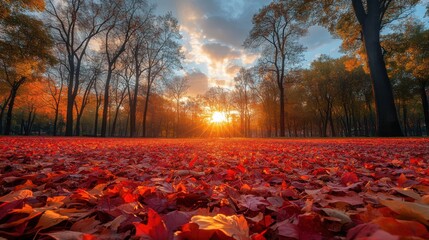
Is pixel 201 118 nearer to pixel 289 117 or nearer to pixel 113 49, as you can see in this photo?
pixel 289 117

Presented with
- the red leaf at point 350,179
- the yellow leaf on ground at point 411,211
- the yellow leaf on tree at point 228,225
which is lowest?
the red leaf at point 350,179

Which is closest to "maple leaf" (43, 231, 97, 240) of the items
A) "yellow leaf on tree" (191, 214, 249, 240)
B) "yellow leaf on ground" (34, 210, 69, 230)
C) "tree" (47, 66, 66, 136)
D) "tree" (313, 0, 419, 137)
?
"yellow leaf on ground" (34, 210, 69, 230)

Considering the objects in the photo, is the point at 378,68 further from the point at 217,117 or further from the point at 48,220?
the point at 217,117

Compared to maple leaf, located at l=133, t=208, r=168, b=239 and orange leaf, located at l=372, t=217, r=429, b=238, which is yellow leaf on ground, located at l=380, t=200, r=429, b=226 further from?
maple leaf, located at l=133, t=208, r=168, b=239

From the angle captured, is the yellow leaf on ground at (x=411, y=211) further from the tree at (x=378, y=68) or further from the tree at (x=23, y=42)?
the tree at (x=23, y=42)

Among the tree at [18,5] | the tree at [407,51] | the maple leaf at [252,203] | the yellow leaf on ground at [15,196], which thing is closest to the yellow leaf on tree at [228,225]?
the maple leaf at [252,203]

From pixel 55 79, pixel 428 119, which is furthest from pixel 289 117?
pixel 55 79

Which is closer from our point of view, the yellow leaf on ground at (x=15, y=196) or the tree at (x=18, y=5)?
the yellow leaf on ground at (x=15, y=196)

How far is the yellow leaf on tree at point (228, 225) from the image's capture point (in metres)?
0.72

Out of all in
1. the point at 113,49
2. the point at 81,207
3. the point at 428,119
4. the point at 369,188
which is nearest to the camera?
the point at 81,207

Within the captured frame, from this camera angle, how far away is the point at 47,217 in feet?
2.85

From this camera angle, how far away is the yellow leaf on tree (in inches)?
28.3

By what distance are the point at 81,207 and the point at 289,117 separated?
40762 mm

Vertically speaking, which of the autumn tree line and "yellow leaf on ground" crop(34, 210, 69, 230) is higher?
the autumn tree line
